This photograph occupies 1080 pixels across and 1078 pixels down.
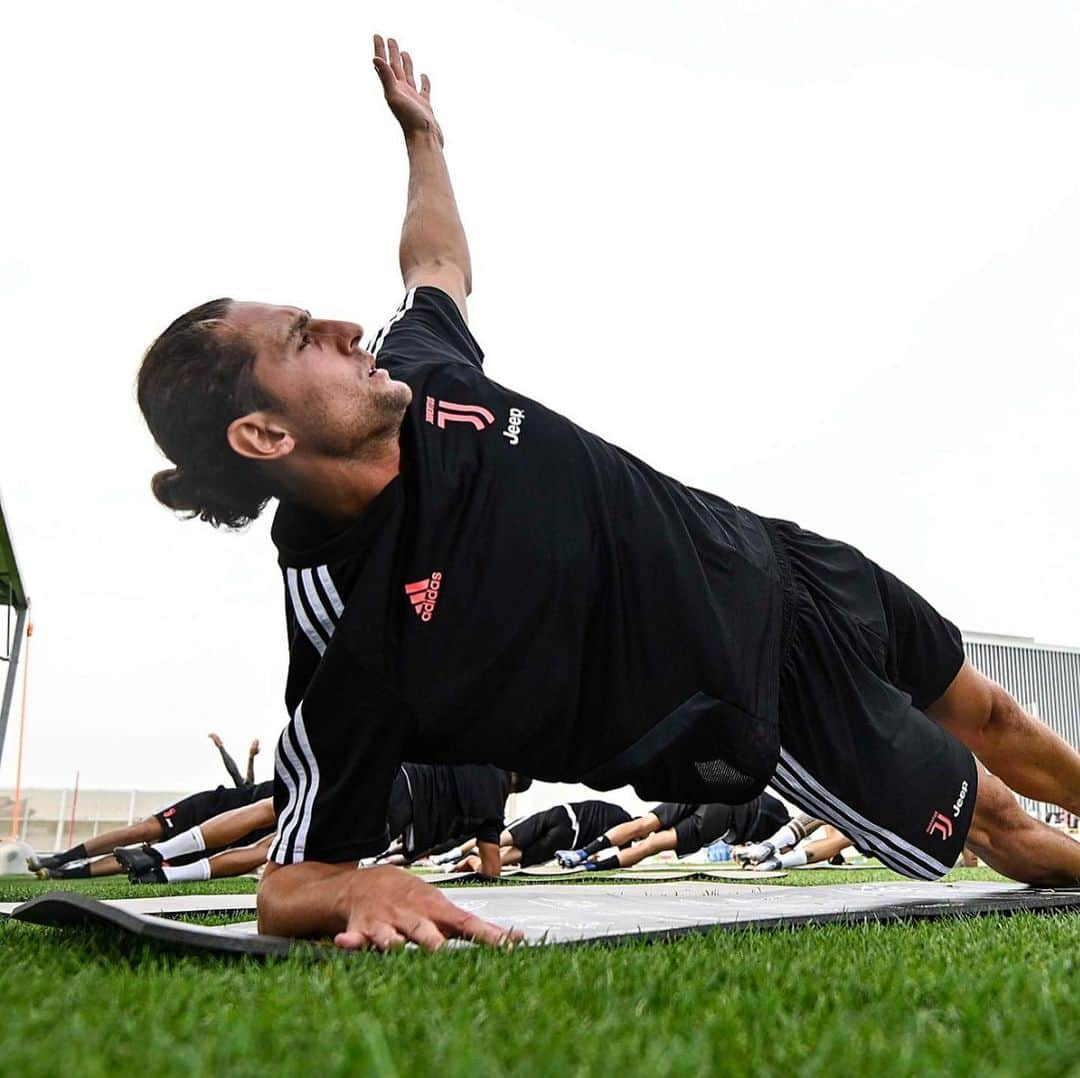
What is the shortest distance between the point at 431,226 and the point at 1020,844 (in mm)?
2509

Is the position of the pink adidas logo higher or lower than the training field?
higher

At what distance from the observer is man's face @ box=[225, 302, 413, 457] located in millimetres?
2160

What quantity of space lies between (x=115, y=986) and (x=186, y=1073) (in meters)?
0.64

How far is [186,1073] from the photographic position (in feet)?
2.57

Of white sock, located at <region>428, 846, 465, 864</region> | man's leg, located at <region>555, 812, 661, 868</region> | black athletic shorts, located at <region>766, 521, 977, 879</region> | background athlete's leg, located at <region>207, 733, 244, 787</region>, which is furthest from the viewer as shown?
white sock, located at <region>428, 846, 465, 864</region>

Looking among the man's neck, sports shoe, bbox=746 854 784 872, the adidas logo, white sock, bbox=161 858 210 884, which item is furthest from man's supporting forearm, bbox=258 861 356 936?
sports shoe, bbox=746 854 784 872

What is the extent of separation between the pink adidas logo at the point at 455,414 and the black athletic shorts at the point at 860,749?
95 cm

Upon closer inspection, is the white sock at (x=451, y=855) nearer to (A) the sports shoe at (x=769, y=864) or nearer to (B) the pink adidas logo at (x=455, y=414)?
(A) the sports shoe at (x=769, y=864)

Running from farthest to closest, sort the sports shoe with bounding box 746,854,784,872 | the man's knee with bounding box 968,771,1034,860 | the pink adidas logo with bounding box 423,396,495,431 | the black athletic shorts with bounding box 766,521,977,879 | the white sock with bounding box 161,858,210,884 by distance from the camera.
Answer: the sports shoe with bounding box 746,854,784,872
the white sock with bounding box 161,858,210,884
the man's knee with bounding box 968,771,1034,860
the black athletic shorts with bounding box 766,521,977,879
the pink adidas logo with bounding box 423,396,495,431

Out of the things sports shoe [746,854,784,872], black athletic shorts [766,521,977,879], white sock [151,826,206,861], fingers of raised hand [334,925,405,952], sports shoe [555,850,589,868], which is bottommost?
sports shoe [555,850,589,868]

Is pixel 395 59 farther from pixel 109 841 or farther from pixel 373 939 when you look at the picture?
pixel 109 841

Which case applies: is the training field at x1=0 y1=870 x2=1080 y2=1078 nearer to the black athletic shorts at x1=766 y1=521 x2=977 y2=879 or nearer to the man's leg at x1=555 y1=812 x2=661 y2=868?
the black athletic shorts at x1=766 y1=521 x2=977 y2=879

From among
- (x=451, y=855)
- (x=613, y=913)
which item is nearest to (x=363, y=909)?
(x=613, y=913)

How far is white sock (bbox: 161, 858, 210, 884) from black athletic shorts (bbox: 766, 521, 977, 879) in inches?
178
